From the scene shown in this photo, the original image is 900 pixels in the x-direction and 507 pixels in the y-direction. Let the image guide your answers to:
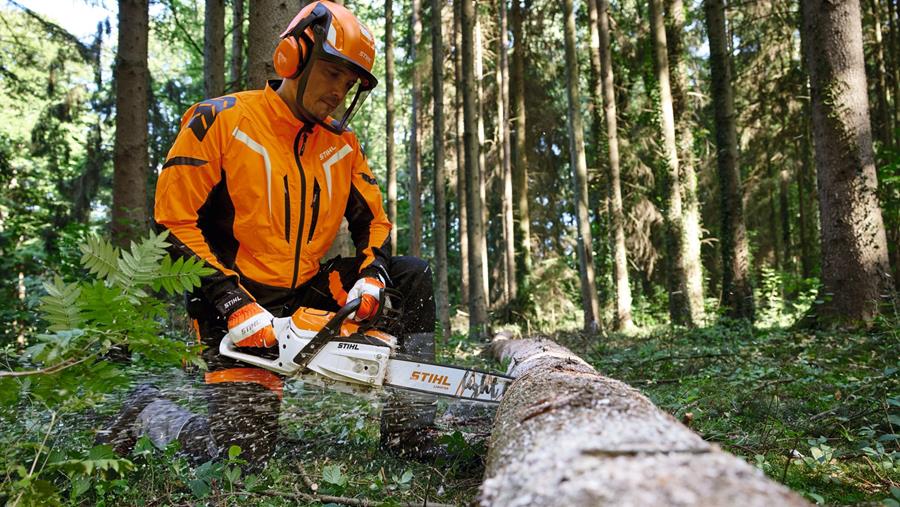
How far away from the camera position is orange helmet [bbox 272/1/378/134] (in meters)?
2.88

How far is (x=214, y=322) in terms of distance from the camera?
Answer: 2934 mm

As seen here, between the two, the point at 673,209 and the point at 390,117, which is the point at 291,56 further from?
the point at 390,117

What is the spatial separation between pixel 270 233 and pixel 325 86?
781 mm

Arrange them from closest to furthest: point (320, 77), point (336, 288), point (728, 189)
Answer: point (320, 77), point (336, 288), point (728, 189)

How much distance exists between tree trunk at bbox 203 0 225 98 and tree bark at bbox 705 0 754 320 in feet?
23.5

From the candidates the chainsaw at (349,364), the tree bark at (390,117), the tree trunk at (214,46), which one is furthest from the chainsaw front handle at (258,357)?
the tree bark at (390,117)

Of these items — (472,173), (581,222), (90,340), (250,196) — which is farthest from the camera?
(581,222)

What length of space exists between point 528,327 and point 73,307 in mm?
11514

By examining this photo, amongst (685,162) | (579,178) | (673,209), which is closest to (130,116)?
(579,178)

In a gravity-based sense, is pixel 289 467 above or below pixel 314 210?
below

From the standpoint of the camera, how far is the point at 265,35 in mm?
4223

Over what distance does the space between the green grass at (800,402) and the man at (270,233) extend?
1502mm

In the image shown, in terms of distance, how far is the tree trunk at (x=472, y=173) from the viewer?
33.2 feet

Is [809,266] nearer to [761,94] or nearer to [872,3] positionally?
[761,94]
